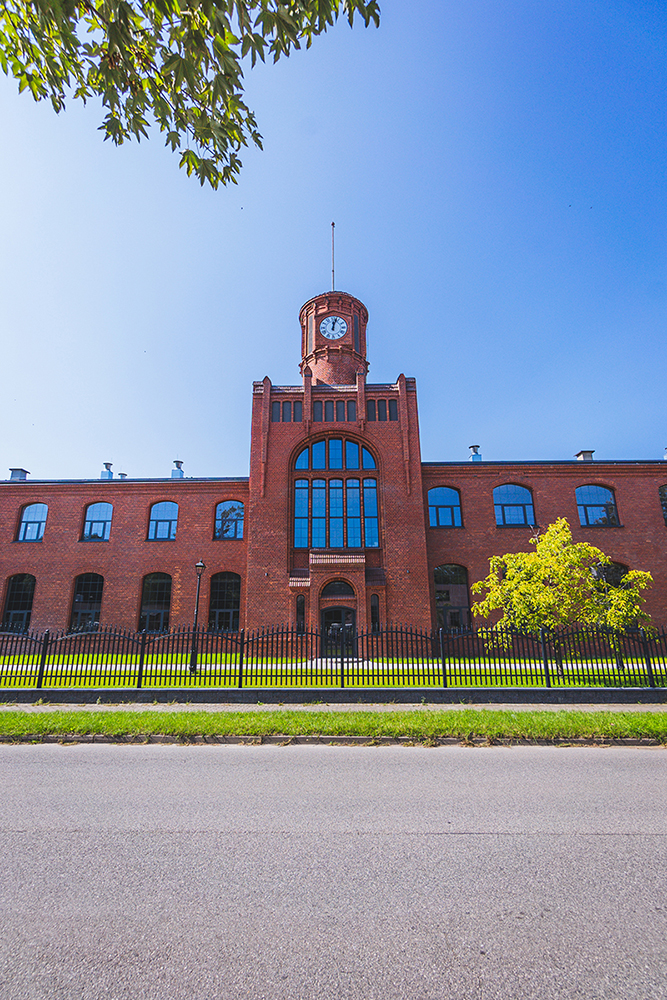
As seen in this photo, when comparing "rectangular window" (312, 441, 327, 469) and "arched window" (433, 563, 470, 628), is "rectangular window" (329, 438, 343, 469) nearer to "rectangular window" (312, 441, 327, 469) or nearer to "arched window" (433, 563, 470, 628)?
"rectangular window" (312, 441, 327, 469)

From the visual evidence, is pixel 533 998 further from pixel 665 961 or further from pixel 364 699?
pixel 364 699

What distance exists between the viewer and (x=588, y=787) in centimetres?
553

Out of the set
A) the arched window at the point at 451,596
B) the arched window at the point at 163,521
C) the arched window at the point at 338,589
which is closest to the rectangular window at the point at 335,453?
the arched window at the point at 338,589

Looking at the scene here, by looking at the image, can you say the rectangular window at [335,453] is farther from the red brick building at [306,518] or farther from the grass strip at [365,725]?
the grass strip at [365,725]

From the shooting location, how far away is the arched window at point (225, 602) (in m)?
25.4

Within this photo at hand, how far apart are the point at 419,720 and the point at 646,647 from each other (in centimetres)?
754

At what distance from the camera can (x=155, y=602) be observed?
2567cm

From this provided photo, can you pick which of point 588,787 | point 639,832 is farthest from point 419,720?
point 639,832

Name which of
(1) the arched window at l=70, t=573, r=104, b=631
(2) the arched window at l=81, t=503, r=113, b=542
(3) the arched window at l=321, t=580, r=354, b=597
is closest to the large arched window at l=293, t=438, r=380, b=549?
(3) the arched window at l=321, t=580, r=354, b=597

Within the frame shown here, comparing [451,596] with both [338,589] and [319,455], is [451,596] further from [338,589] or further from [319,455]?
[319,455]

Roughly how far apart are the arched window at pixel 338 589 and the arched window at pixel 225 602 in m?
5.43

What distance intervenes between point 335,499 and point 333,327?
1307 cm

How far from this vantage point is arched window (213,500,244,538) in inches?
1049

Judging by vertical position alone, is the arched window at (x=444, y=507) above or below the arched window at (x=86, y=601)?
above
